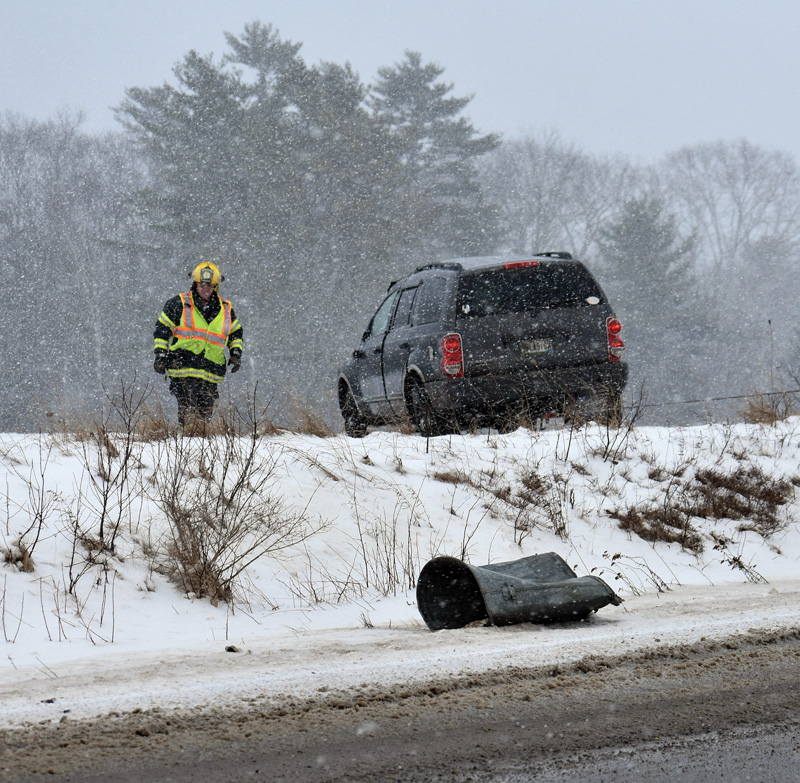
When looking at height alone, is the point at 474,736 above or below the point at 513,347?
below

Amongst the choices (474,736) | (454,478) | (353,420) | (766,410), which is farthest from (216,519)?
(766,410)

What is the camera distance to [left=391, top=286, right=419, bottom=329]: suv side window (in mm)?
10000

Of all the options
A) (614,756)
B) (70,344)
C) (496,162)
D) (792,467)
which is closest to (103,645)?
(614,756)

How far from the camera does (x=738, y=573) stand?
696 cm

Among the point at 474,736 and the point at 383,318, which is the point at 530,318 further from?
the point at 474,736

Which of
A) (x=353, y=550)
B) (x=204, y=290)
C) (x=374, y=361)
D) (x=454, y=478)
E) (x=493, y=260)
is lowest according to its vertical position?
(x=353, y=550)

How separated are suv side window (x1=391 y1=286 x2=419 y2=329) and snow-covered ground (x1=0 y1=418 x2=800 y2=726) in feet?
6.23

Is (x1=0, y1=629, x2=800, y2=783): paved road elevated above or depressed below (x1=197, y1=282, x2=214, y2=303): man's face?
below

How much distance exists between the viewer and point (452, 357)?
8820 mm

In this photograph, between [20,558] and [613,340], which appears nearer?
[20,558]

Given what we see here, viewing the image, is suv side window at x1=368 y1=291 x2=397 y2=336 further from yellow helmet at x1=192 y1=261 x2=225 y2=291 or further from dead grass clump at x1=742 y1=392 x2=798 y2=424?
dead grass clump at x1=742 y1=392 x2=798 y2=424

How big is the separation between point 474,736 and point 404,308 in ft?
24.5

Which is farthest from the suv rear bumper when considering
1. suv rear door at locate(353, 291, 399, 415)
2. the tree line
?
the tree line

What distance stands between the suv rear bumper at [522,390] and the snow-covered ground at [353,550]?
0.37 meters
